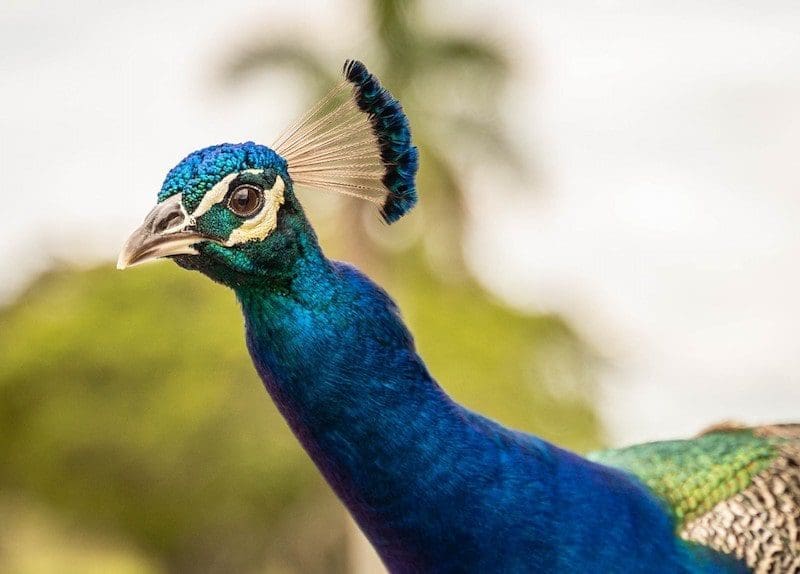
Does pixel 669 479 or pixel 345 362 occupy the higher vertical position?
pixel 669 479

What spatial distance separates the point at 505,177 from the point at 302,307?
8365 millimetres

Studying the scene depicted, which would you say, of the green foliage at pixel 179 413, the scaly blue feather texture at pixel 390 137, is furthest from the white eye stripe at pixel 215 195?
the green foliage at pixel 179 413

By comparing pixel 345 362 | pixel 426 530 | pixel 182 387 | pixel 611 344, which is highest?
pixel 611 344

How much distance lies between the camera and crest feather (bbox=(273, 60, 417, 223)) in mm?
2201

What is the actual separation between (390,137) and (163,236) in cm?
50

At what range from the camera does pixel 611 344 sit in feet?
50.9

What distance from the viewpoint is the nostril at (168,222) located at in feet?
6.45

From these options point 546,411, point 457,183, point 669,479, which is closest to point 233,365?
point 546,411

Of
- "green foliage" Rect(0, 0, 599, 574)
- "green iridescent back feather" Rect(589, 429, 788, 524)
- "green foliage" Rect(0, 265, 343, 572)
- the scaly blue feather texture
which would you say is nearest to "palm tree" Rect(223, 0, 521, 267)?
"green foliage" Rect(0, 0, 599, 574)

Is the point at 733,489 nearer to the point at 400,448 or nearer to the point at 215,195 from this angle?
the point at 400,448

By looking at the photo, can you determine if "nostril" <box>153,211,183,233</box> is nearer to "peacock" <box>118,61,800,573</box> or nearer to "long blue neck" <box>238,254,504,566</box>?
"peacock" <box>118,61,800,573</box>

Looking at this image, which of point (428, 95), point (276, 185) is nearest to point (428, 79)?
point (428, 95)

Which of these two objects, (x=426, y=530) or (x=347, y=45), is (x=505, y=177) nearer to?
(x=347, y=45)

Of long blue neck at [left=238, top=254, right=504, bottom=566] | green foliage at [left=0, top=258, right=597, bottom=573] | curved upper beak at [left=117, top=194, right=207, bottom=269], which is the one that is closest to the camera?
curved upper beak at [left=117, top=194, right=207, bottom=269]
